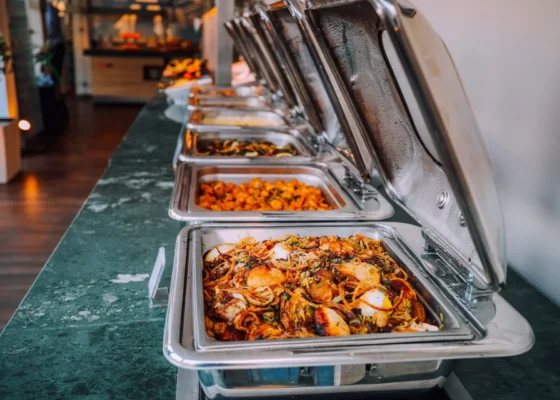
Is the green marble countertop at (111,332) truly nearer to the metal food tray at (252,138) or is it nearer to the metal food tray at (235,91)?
the metal food tray at (252,138)

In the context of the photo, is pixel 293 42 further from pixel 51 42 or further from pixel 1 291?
pixel 51 42

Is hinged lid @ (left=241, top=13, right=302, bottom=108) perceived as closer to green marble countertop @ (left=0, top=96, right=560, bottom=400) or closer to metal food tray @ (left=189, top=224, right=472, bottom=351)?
green marble countertop @ (left=0, top=96, right=560, bottom=400)

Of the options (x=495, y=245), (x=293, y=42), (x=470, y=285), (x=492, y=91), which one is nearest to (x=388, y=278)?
(x=470, y=285)

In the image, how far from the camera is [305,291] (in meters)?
0.99

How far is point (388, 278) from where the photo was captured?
1.05 m

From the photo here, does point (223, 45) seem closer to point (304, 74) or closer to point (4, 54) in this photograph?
point (4, 54)

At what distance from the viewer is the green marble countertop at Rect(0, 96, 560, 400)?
968 mm

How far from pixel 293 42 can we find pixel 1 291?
2.09 metres

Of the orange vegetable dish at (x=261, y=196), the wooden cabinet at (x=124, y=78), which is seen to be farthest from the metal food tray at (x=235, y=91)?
the wooden cabinet at (x=124, y=78)

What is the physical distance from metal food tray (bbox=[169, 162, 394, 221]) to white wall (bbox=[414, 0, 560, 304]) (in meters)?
0.34

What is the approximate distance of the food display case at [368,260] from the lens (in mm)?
718

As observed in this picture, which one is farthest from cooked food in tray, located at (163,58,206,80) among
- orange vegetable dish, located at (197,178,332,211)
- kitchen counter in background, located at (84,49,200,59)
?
kitchen counter in background, located at (84,49,200,59)

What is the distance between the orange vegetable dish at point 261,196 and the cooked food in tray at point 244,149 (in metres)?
0.43

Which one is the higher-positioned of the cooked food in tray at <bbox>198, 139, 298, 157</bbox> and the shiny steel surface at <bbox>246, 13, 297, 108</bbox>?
the shiny steel surface at <bbox>246, 13, 297, 108</bbox>
